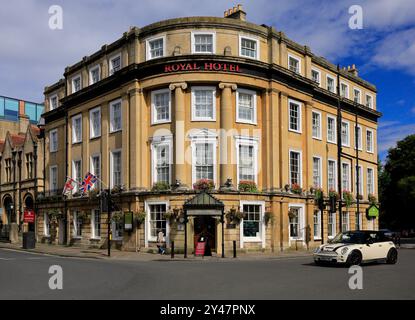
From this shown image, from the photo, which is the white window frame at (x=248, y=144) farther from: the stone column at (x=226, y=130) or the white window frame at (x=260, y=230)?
the white window frame at (x=260, y=230)

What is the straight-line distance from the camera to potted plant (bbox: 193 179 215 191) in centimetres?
2935

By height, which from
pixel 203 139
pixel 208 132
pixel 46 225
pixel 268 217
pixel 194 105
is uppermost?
pixel 194 105

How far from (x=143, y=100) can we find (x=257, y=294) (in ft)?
72.4

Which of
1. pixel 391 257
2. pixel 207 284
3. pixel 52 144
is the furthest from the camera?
pixel 52 144

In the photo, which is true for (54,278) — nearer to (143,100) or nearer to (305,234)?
(143,100)

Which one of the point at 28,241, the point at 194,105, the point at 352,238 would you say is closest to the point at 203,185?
the point at 194,105

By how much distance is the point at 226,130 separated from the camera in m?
30.2

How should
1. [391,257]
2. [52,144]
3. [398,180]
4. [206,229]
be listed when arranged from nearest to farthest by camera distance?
[391,257] → [206,229] → [52,144] → [398,180]

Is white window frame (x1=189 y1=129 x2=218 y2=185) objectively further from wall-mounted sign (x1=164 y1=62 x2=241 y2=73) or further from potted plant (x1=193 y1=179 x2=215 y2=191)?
wall-mounted sign (x1=164 y1=62 x2=241 y2=73)

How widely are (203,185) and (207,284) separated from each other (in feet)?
50.4

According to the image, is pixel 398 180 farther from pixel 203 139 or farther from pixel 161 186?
pixel 161 186

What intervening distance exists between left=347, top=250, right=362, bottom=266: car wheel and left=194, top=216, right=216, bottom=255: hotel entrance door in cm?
1112

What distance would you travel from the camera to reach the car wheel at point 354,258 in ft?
63.4

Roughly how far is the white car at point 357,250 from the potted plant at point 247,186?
989 cm
